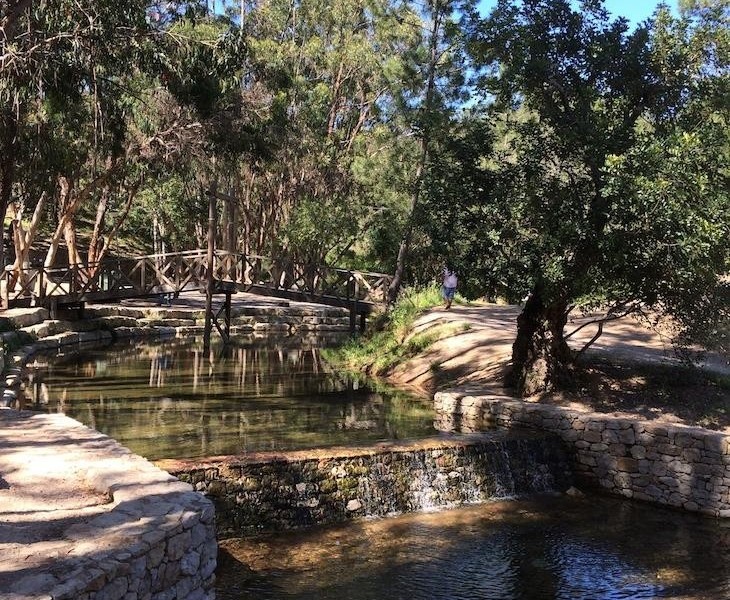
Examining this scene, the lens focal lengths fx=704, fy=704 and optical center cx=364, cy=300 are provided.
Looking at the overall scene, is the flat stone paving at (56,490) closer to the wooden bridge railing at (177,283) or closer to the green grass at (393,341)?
the green grass at (393,341)

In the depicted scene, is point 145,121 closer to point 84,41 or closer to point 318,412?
point 84,41

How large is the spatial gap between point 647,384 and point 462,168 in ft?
14.3

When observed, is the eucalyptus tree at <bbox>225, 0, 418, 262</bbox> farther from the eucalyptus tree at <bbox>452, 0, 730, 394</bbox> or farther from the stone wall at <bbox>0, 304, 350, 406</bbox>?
the eucalyptus tree at <bbox>452, 0, 730, 394</bbox>

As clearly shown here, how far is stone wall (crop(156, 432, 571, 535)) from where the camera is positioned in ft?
23.5

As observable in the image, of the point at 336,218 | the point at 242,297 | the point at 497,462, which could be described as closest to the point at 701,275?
the point at 497,462

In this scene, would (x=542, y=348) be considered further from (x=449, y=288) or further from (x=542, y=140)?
(x=449, y=288)

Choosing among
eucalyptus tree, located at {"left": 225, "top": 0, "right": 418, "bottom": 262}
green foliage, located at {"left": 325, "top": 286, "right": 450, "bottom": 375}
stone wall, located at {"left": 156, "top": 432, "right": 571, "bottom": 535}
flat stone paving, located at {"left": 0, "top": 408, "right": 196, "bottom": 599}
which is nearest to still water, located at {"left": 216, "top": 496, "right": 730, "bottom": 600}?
stone wall, located at {"left": 156, "top": 432, "right": 571, "bottom": 535}

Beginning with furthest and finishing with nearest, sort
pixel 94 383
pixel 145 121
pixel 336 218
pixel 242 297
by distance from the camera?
pixel 242 297
pixel 336 218
pixel 145 121
pixel 94 383

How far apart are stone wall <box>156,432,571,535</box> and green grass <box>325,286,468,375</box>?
6793 millimetres

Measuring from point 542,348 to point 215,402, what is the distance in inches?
226

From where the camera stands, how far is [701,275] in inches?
339

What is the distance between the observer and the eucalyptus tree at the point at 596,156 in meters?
8.60

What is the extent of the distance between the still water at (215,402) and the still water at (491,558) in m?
2.47

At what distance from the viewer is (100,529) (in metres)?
4.30
